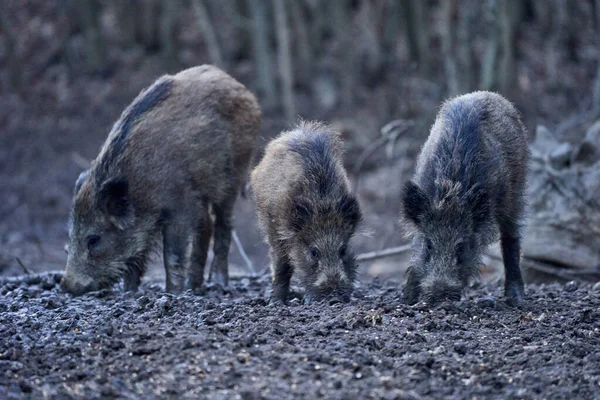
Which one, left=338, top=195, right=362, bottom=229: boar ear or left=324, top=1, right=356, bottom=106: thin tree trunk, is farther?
left=324, top=1, right=356, bottom=106: thin tree trunk

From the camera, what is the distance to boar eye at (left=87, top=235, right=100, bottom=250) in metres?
8.37

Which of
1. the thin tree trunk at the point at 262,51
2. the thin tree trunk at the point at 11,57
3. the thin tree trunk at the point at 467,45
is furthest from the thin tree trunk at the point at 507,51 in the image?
the thin tree trunk at the point at 11,57

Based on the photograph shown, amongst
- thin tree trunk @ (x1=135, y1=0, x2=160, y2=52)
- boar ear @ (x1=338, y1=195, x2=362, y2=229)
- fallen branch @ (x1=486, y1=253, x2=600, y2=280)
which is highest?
thin tree trunk @ (x1=135, y1=0, x2=160, y2=52)

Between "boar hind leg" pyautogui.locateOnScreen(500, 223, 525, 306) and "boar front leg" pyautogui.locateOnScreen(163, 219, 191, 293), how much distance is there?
111 inches

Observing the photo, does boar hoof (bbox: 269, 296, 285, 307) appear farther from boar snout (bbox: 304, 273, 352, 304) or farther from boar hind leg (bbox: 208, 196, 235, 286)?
boar hind leg (bbox: 208, 196, 235, 286)

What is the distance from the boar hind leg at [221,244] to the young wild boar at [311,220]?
4.35 feet

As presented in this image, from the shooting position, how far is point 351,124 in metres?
17.8

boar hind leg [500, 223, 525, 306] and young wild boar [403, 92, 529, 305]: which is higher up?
young wild boar [403, 92, 529, 305]

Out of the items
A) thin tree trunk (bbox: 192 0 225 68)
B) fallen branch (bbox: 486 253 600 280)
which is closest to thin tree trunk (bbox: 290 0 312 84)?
thin tree trunk (bbox: 192 0 225 68)

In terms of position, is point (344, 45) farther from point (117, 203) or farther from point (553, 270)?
point (117, 203)

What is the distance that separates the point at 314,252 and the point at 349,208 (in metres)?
0.46

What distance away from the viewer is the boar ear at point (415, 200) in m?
7.27

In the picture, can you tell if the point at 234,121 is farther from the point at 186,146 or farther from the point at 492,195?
the point at 492,195

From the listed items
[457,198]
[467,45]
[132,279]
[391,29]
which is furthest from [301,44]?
[457,198]
